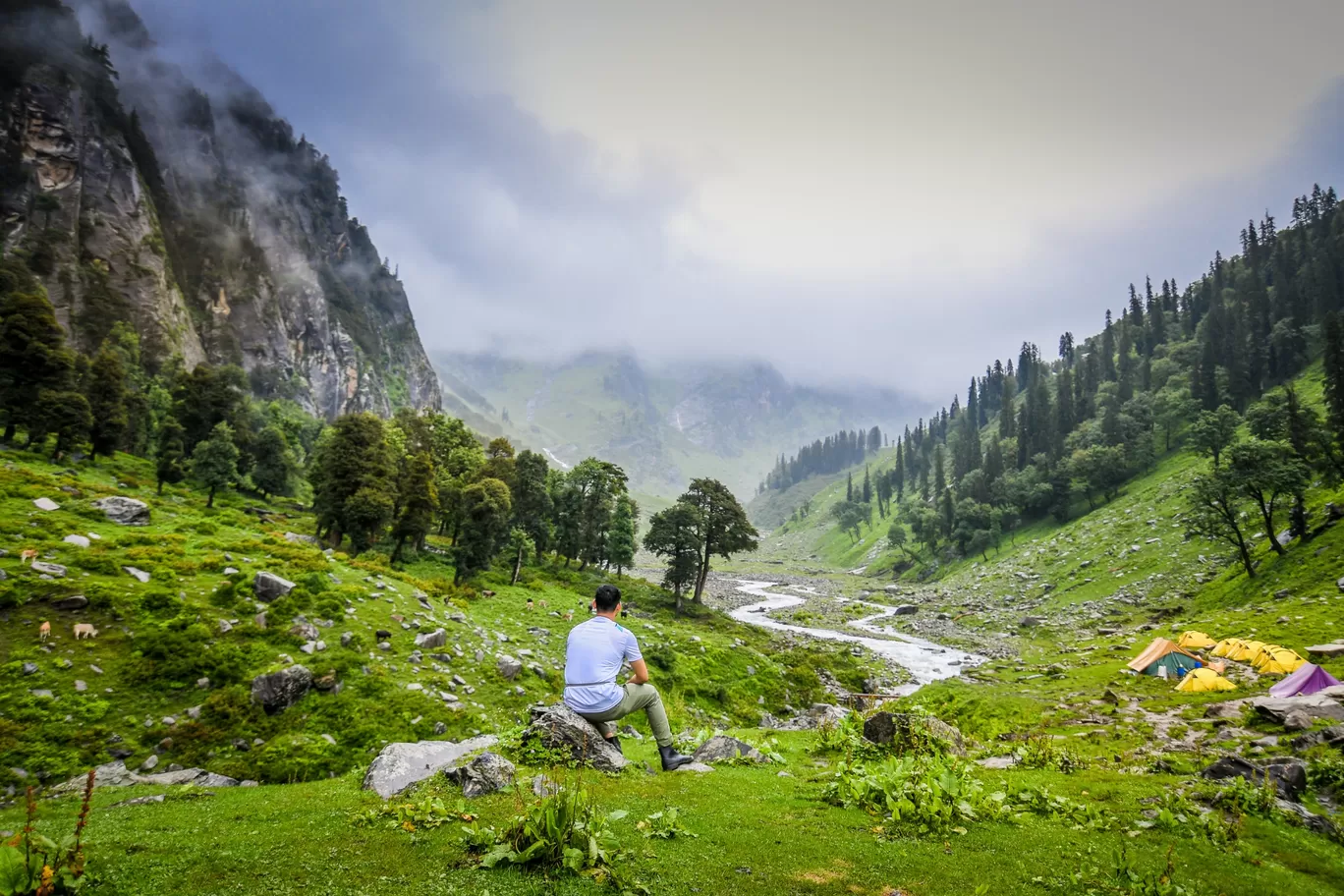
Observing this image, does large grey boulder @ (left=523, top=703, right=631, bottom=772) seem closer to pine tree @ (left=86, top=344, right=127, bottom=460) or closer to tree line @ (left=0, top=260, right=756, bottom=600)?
tree line @ (left=0, top=260, right=756, bottom=600)

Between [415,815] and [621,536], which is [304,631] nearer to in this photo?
[415,815]

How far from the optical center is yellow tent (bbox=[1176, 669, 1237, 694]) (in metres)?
28.5

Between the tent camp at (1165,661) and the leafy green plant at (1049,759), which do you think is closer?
the leafy green plant at (1049,759)

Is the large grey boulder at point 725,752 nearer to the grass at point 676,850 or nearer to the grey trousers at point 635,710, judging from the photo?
the grey trousers at point 635,710

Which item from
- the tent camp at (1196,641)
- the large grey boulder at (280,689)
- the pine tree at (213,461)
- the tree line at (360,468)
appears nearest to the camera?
the large grey boulder at (280,689)

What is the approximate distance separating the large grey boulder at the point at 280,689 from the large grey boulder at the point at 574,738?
8.96 metres

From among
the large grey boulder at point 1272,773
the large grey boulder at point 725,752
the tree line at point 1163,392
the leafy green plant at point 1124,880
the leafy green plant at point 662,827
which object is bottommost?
the large grey boulder at point 725,752

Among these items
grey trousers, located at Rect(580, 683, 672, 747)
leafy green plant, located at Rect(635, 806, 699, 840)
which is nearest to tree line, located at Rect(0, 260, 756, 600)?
grey trousers, located at Rect(580, 683, 672, 747)

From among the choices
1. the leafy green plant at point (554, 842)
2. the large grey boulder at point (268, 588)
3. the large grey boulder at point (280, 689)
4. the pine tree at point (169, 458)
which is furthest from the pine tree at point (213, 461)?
the leafy green plant at point (554, 842)

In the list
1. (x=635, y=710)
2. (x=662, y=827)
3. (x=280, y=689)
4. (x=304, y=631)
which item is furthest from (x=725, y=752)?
(x=304, y=631)

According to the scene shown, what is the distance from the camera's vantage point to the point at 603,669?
10375mm

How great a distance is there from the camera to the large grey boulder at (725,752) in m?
13.9

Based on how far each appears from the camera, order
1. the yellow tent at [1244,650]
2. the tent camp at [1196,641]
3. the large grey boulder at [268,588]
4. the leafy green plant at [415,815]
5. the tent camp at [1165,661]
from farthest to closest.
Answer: the tent camp at [1196,641] < the tent camp at [1165,661] < the yellow tent at [1244,650] < the large grey boulder at [268,588] < the leafy green plant at [415,815]

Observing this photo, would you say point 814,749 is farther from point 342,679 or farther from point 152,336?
point 152,336
